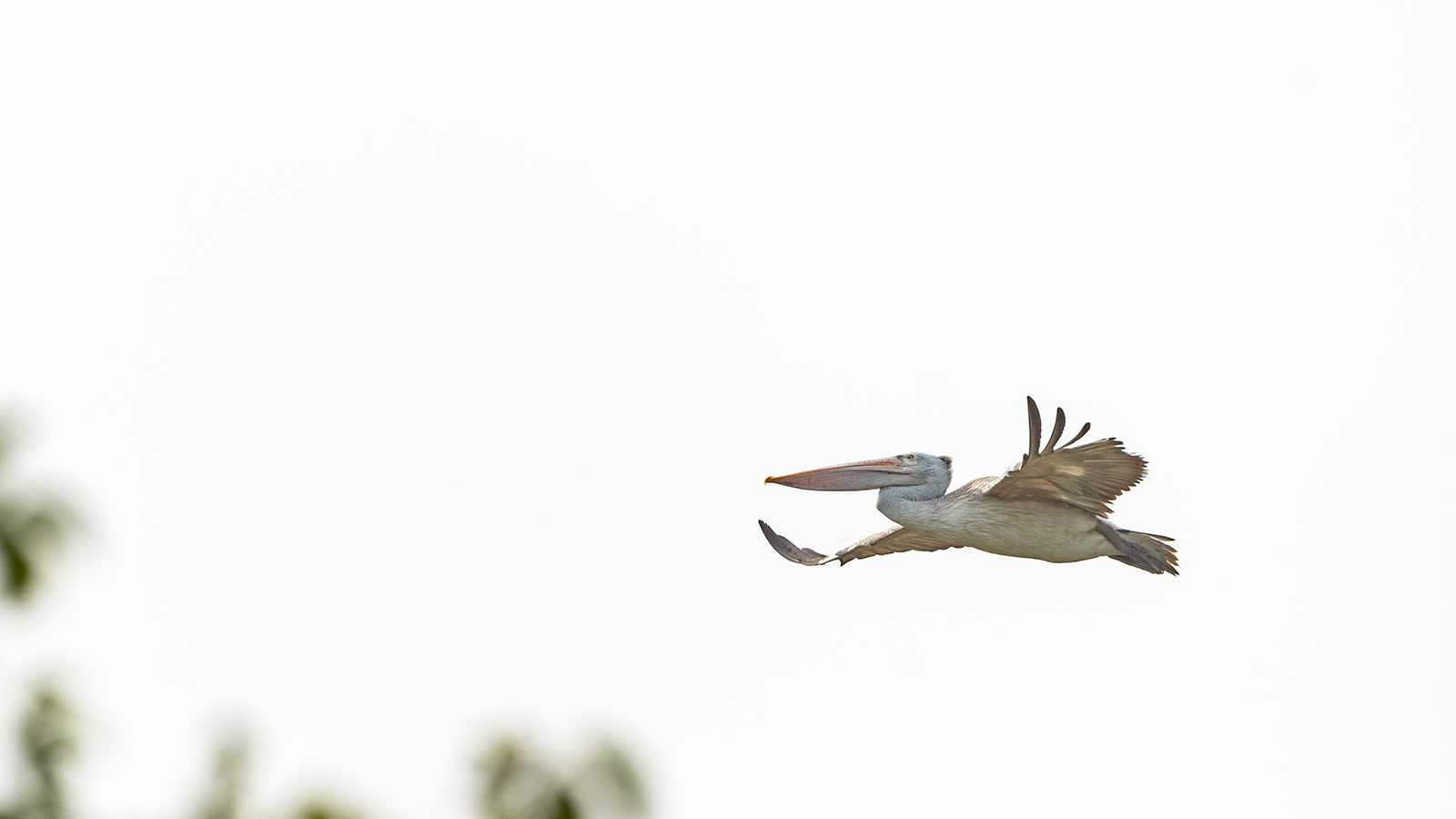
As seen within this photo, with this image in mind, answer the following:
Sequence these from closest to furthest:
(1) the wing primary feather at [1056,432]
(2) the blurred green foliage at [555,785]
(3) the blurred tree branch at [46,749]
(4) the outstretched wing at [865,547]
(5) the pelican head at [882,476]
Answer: (2) the blurred green foliage at [555,785], (3) the blurred tree branch at [46,749], (1) the wing primary feather at [1056,432], (5) the pelican head at [882,476], (4) the outstretched wing at [865,547]

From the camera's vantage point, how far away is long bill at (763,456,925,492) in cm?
1291

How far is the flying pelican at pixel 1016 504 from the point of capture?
435 inches

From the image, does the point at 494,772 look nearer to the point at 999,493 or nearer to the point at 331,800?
the point at 331,800

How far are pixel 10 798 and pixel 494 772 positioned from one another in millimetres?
1367

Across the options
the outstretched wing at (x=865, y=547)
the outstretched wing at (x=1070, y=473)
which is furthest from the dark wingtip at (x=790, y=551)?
the outstretched wing at (x=1070, y=473)

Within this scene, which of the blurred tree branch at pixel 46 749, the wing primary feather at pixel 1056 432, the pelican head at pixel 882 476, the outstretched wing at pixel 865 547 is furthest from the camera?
the outstretched wing at pixel 865 547

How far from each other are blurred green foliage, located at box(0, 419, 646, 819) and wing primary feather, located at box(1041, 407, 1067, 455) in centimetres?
693

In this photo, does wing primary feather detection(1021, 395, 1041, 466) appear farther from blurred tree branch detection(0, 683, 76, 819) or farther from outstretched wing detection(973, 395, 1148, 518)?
blurred tree branch detection(0, 683, 76, 819)

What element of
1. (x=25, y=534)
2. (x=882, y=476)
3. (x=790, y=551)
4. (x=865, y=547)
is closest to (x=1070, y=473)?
(x=882, y=476)

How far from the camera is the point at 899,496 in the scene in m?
12.6

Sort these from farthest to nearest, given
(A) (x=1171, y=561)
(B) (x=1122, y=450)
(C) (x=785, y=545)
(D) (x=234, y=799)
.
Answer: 1. (C) (x=785, y=545)
2. (A) (x=1171, y=561)
3. (B) (x=1122, y=450)
4. (D) (x=234, y=799)

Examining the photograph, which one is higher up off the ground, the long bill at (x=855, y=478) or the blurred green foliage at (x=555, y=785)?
the long bill at (x=855, y=478)

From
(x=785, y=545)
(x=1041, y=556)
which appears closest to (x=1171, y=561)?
(x=1041, y=556)

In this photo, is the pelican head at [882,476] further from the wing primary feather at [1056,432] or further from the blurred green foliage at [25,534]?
the blurred green foliage at [25,534]
